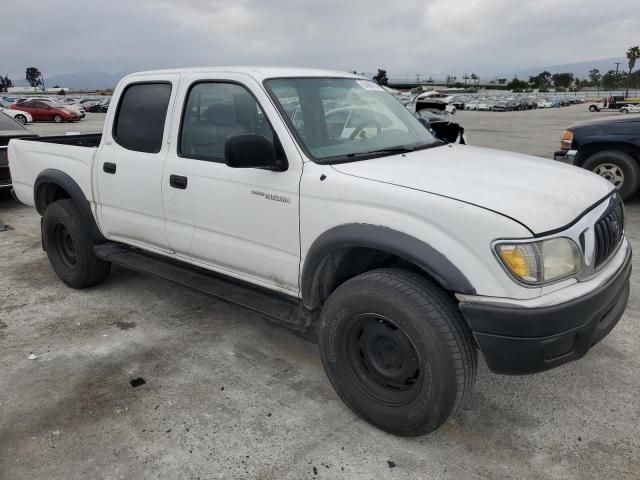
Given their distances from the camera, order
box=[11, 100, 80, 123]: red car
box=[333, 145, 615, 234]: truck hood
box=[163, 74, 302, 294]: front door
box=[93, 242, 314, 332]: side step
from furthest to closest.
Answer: box=[11, 100, 80, 123]: red car < box=[93, 242, 314, 332]: side step < box=[163, 74, 302, 294]: front door < box=[333, 145, 615, 234]: truck hood

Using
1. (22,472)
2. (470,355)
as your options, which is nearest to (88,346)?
(22,472)

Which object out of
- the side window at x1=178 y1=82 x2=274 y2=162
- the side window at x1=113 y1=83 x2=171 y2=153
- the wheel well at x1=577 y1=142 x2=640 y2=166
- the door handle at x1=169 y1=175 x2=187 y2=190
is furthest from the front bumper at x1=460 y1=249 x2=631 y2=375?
the wheel well at x1=577 y1=142 x2=640 y2=166

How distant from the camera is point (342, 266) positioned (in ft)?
9.78

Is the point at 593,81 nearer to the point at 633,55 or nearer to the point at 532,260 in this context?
the point at 633,55

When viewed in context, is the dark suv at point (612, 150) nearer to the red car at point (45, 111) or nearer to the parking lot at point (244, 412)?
the parking lot at point (244, 412)

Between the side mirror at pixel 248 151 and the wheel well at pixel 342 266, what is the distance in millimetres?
622

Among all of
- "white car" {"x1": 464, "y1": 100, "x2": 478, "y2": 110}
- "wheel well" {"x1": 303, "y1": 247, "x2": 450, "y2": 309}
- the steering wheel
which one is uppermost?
"white car" {"x1": 464, "y1": 100, "x2": 478, "y2": 110}

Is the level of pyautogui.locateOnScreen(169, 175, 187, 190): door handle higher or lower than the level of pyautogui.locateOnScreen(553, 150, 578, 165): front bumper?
higher

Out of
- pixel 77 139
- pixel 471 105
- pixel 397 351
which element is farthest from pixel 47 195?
pixel 471 105

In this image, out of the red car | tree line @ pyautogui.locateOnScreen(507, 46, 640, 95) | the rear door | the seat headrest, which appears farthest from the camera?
tree line @ pyautogui.locateOnScreen(507, 46, 640, 95)

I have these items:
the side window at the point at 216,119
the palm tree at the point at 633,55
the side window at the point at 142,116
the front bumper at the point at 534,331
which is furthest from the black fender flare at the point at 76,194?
the palm tree at the point at 633,55

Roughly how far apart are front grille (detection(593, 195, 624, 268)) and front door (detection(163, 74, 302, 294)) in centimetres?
152

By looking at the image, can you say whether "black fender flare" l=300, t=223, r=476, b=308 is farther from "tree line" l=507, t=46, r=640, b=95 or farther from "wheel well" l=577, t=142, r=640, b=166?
"tree line" l=507, t=46, r=640, b=95

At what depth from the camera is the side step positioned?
3.13 meters
